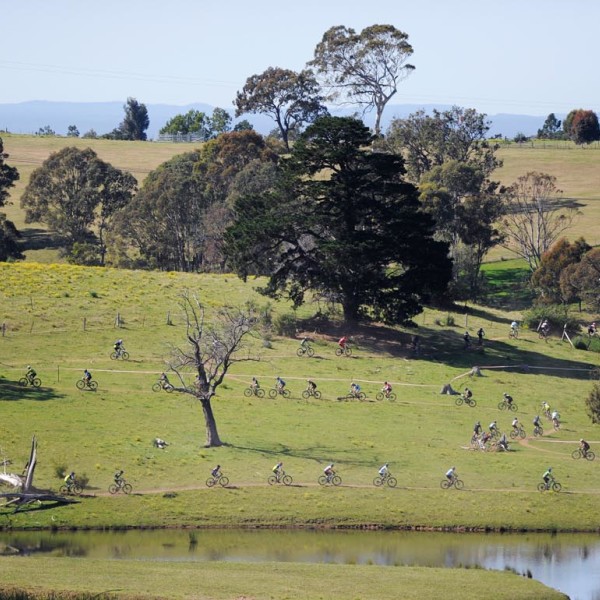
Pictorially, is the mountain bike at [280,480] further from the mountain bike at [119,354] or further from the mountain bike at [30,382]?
the mountain bike at [119,354]

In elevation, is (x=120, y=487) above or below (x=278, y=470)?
below

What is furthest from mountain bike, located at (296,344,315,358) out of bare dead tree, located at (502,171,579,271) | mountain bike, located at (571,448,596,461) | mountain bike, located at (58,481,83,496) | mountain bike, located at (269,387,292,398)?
bare dead tree, located at (502,171,579,271)

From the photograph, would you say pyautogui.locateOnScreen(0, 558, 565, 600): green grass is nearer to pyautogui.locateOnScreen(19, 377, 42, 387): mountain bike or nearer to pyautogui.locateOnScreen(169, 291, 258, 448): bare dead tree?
pyautogui.locateOnScreen(169, 291, 258, 448): bare dead tree

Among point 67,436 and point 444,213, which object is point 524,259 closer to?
point 444,213

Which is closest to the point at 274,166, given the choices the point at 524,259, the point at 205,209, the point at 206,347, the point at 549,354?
the point at 205,209

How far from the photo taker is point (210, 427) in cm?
7381

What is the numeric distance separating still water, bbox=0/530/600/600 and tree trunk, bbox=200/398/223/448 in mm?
11132

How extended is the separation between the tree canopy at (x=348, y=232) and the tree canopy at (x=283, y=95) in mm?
74767

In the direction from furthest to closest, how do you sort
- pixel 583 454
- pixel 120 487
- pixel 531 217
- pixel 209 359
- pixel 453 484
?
1. pixel 531 217
2. pixel 209 359
3. pixel 583 454
4. pixel 453 484
5. pixel 120 487

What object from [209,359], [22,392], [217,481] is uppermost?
[209,359]

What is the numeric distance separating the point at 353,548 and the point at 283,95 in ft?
424

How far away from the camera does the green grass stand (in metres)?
50.1

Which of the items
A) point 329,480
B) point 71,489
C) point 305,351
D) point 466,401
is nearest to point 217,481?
point 329,480

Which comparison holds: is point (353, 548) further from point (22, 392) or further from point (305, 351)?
point (305, 351)
